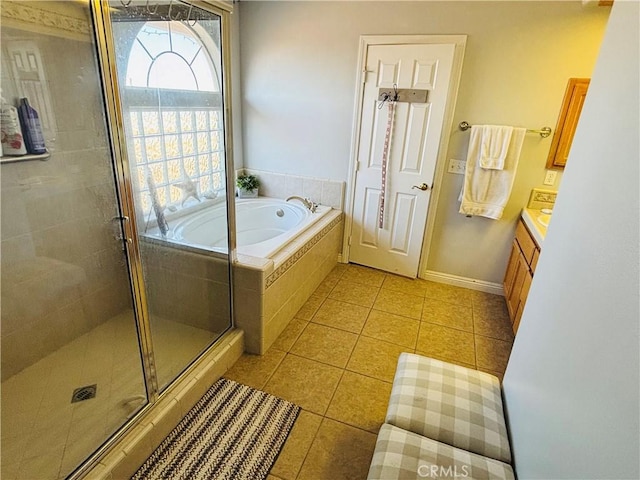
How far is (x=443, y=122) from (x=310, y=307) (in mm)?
1838

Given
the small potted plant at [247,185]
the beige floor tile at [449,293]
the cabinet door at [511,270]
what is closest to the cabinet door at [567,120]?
the cabinet door at [511,270]

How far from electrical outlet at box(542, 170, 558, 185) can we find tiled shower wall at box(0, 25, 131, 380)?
295 cm

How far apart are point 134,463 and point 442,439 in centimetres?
128

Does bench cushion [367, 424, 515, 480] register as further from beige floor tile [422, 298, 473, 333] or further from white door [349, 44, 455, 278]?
white door [349, 44, 455, 278]

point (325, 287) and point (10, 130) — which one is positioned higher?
point (10, 130)

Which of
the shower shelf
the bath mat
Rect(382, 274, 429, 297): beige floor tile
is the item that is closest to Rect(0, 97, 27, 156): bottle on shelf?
the shower shelf

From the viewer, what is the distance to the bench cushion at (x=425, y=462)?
3.58ft

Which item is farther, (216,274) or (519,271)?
(519,271)

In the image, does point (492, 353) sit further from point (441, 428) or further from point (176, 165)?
point (176, 165)

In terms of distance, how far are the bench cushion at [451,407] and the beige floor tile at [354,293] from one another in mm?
1370


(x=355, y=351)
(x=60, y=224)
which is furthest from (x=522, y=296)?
(x=60, y=224)

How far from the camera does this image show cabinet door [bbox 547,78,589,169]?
243 cm

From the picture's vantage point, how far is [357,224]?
11.1 ft

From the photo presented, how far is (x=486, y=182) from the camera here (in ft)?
9.14
